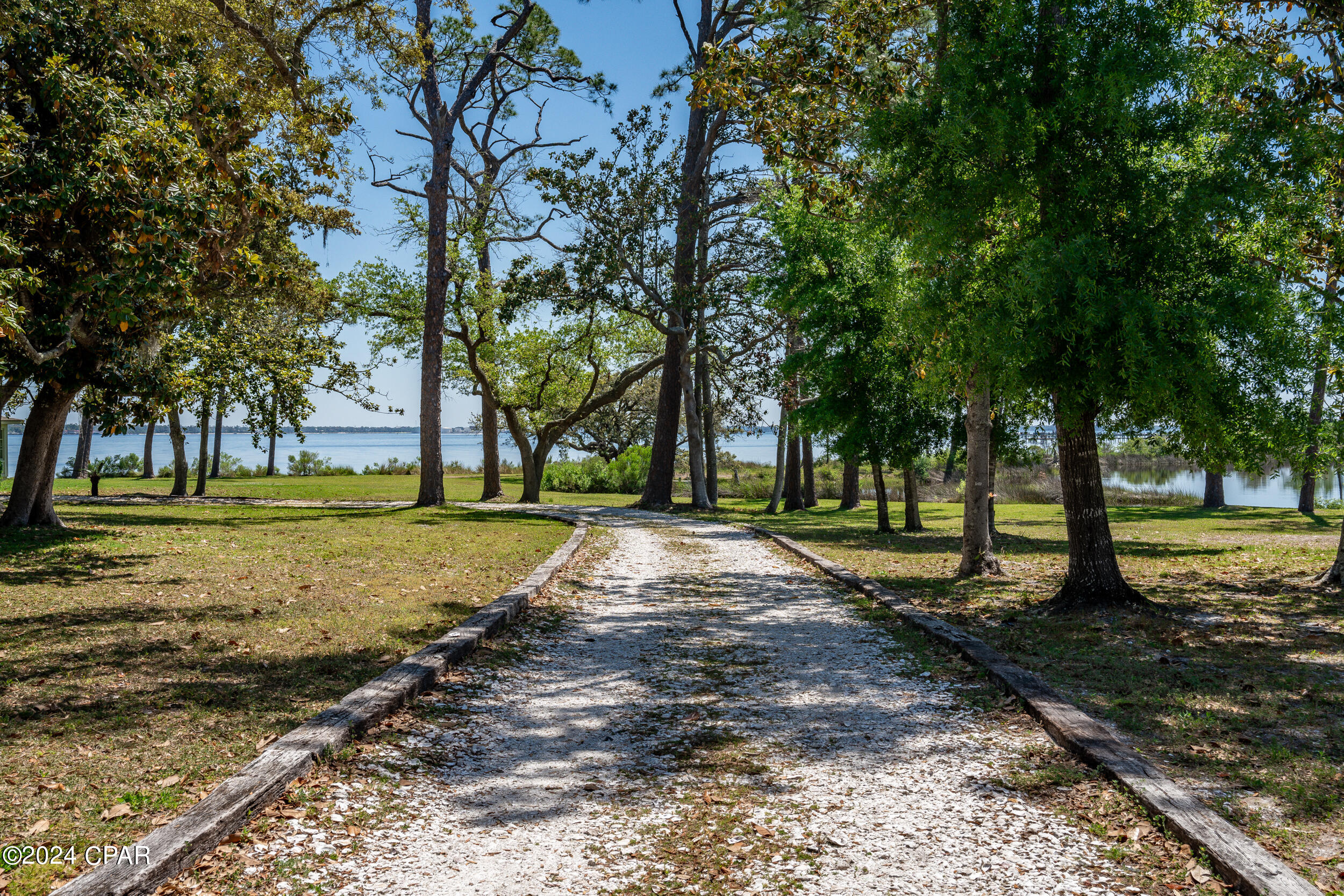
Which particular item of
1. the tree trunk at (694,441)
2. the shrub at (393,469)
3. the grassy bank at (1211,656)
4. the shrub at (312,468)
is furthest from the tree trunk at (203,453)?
the grassy bank at (1211,656)

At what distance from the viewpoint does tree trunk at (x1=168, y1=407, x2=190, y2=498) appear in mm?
23844

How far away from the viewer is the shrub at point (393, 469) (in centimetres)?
4447

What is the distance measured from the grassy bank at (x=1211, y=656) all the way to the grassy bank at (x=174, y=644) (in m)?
4.60

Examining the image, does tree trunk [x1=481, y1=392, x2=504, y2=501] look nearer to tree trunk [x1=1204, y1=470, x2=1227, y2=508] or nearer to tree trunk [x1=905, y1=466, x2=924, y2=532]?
tree trunk [x1=905, y1=466, x2=924, y2=532]

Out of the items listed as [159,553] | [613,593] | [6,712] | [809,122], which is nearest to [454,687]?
[6,712]

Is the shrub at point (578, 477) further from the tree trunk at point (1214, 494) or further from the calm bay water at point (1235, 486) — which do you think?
the calm bay water at point (1235, 486)

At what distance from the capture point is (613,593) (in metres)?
9.61

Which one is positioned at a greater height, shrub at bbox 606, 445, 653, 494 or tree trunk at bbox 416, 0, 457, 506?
tree trunk at bbox 416, 0, 457, 506

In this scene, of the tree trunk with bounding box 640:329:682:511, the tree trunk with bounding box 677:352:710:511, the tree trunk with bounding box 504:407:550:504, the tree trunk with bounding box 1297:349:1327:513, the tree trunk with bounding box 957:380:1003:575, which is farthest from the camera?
the tree trunk with bounding box 504:407:550:504

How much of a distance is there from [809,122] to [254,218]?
24.9ft

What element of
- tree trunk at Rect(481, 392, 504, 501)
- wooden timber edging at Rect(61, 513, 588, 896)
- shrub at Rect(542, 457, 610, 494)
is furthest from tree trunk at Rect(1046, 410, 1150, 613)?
shrub at Rect(542, 457, 610, 494)

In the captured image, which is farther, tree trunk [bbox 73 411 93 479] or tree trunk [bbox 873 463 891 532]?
tree trunk [bbox 73 411 93 479]

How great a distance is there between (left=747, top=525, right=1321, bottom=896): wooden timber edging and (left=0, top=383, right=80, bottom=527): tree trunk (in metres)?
12.9

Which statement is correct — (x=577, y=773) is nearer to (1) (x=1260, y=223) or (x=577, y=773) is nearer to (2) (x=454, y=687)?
(2) (x=454, y=687)
